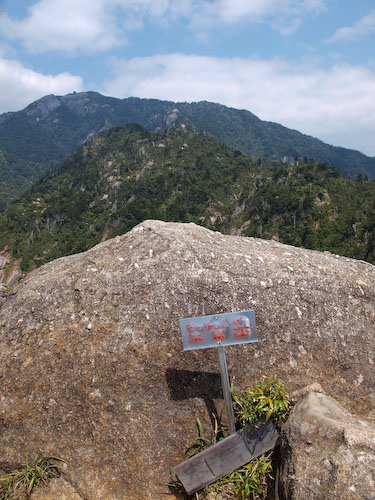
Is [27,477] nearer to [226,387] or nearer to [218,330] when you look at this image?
[226,387]

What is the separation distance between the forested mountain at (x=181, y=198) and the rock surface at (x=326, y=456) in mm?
66079

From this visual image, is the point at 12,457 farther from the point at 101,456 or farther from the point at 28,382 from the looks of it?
the point at 101,456

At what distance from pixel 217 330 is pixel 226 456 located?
2.07m

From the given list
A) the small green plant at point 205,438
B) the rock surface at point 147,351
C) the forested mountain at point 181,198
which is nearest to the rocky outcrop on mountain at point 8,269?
the forested mountain at point 181,198

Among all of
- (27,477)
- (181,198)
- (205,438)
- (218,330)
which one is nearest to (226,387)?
(218,330)

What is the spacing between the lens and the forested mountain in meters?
→ 82.9

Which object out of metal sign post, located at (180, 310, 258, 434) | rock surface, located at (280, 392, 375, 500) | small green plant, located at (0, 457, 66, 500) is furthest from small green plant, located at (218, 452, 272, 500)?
small green plant, located at (0, 457, 66, 500)

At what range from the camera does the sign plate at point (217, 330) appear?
5.31 meters

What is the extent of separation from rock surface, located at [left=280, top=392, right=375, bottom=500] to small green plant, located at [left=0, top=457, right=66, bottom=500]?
392 cm

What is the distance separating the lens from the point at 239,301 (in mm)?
6773

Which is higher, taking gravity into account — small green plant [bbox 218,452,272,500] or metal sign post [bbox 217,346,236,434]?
metal sign post [bbox 217,346,236,434]

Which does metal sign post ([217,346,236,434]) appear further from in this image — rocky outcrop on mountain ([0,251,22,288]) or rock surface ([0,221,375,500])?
rocky outcrop on mountain ([0,251,22,288])

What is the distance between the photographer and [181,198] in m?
127

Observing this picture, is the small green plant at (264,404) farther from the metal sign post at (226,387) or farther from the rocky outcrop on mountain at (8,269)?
the rocky outcrop on mountain at (8,269)
